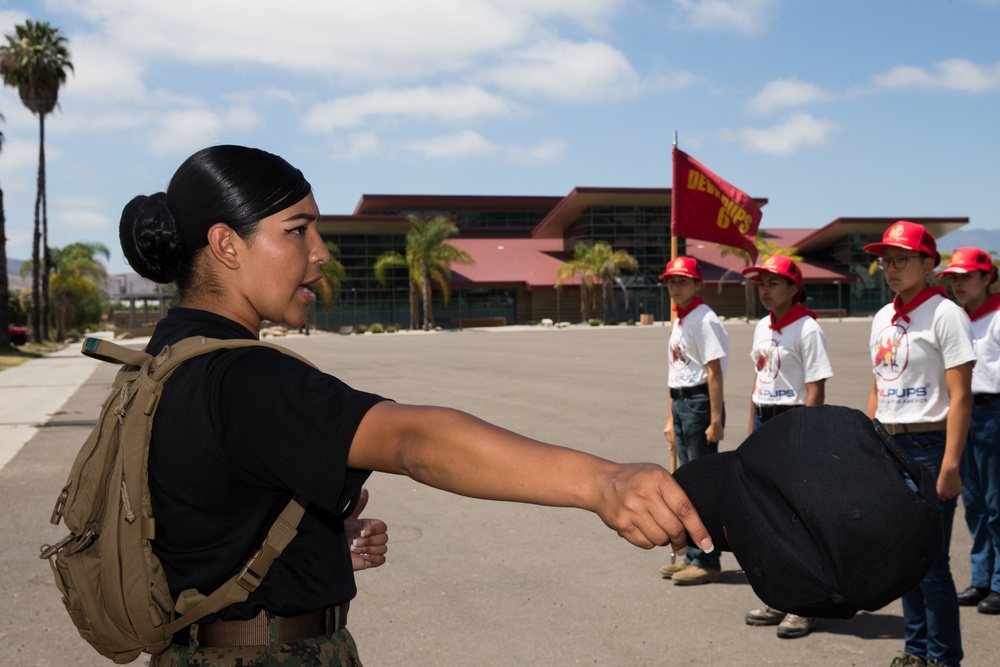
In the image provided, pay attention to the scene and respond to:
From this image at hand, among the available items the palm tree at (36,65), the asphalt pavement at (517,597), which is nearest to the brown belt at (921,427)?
the asphalt pavement at (517,597)

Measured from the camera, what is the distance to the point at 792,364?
5434 mm

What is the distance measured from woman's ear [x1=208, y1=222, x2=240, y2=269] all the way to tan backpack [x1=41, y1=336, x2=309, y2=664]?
22 centimetres

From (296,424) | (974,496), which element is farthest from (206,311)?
(974,496)

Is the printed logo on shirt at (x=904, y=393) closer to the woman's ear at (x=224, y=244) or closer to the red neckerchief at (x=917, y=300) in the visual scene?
the red neckerchief at (x=917, y=300)

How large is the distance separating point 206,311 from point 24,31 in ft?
154

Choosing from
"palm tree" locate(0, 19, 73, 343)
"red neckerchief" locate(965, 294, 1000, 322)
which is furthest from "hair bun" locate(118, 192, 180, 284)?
"palm tree" locate(0, 19, 73, 343)

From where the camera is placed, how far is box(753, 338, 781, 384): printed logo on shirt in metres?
5.45

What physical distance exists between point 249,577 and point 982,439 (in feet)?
16.3

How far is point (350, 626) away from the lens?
4.85m

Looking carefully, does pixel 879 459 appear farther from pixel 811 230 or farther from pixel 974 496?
pixel 811 230

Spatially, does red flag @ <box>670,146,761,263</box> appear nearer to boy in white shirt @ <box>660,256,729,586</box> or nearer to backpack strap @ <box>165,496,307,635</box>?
boy in white shirt @ <box>660,256,729,586</box>

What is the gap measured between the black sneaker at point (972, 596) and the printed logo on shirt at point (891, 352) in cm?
161

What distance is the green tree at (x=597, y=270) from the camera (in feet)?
211

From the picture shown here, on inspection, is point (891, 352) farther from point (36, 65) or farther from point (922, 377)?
point (36, 65)
